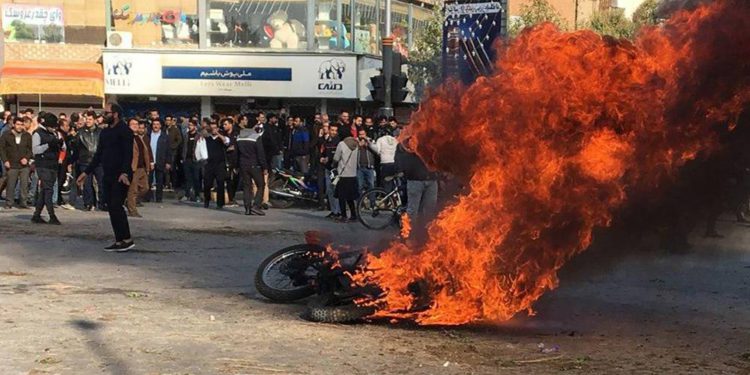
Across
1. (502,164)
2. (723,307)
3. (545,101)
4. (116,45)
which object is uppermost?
(116,45)

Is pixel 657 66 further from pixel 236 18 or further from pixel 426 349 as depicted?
pixel 236 18

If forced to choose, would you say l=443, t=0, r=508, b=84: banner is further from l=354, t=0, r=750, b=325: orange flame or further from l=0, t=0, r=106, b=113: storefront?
l=0, t=0, r=106, b=113: storefront

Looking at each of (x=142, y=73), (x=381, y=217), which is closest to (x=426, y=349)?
(x=381, y=217)

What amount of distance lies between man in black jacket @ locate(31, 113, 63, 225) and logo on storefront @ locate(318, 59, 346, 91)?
1604 cm

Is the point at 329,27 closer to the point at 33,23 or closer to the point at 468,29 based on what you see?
the point at 33,23

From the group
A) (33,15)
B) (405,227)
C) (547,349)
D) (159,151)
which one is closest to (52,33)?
(33,15)

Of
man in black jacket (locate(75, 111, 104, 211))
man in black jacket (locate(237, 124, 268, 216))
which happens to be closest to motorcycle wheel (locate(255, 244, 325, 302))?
man in black jacket (locate(237, 124, 268, 216))

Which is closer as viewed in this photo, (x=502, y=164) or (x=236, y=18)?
(x=502, y=164)

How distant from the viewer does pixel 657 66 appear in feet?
22.9

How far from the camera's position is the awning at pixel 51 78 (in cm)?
3092

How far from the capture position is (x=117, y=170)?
12.0 m

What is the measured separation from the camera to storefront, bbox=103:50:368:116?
3231 cm

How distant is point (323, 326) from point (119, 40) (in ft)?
88.9

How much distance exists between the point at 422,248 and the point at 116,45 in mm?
27290
